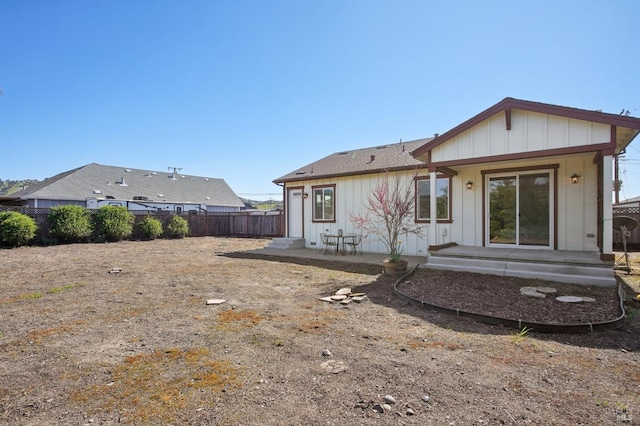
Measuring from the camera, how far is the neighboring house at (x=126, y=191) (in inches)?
843

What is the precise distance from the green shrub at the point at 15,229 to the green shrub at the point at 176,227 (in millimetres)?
5809

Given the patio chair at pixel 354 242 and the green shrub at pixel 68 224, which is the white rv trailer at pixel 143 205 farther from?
the patio chair at pixel 354 242

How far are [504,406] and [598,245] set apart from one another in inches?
284

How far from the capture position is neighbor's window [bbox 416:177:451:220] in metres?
9.29

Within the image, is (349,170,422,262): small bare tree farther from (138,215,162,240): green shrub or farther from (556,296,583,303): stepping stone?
(138,215,162,240): green shrub

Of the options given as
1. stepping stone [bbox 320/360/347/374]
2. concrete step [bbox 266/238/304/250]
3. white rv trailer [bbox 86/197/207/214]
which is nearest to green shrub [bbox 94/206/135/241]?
white rv trailer [bbox 86/197/207/214]

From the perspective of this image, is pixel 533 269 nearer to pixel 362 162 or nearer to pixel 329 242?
pixel 329 242

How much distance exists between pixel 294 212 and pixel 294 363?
10.4 meters

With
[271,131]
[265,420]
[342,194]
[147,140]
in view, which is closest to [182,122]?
[271,131]

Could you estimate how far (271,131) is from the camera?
20.9 meters

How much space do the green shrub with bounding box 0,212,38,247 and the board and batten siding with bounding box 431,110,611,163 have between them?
16105 mm

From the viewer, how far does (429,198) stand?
31.6ft

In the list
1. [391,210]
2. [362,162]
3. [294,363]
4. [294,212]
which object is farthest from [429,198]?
[294,363]

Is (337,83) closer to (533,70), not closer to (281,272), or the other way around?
(533,70)
